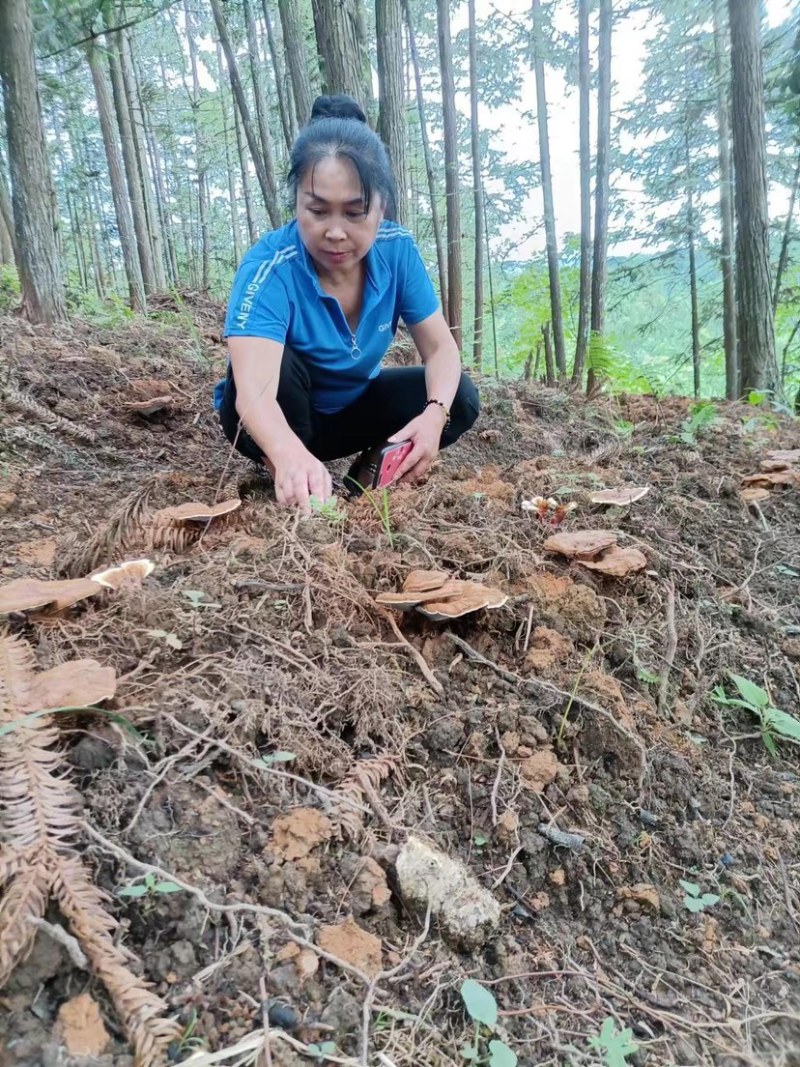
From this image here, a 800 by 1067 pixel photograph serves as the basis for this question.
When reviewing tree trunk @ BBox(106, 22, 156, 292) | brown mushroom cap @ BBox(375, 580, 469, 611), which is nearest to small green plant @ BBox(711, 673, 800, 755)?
brown mushroom cap @ BBox(375, 580, 469, 611)

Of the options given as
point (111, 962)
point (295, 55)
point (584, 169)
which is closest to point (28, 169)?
point (295, 55)

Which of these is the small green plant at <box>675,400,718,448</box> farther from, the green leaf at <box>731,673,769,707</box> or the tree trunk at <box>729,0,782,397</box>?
the tree trunk at <box>729,0,782,397</box>

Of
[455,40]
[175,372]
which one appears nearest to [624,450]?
[175,372]

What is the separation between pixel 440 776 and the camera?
143 centimetres

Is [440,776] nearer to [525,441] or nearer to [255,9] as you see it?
[525,441]

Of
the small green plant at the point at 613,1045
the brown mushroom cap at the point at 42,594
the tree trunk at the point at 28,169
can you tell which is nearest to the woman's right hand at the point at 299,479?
the brown mushroom cap at the point at 42,594

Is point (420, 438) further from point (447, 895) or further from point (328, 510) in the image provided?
point (447, 895)

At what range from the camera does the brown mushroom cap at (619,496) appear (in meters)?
2.54

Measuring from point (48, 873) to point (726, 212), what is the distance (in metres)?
12.9

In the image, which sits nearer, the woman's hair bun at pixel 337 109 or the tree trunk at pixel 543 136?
the woman's hair bun at pixel 337 109

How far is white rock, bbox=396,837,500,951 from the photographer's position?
1.16 m

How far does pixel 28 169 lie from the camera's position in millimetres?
5355

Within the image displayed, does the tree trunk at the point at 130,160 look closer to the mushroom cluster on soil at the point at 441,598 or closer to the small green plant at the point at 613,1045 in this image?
the mushroom cluster on soil at the point at 441,598

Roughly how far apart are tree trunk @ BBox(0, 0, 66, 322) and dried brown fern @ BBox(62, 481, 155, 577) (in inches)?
175
